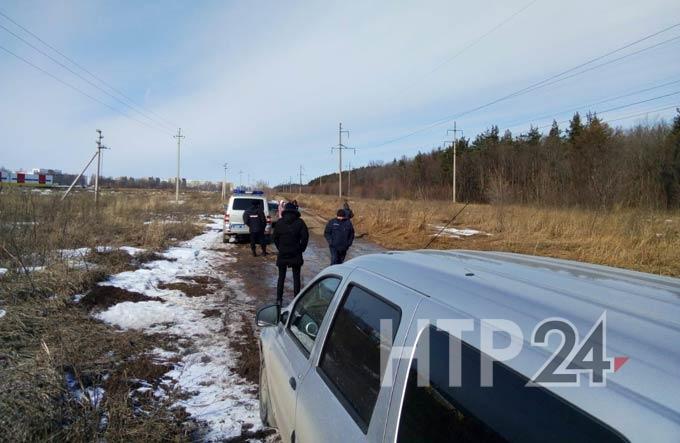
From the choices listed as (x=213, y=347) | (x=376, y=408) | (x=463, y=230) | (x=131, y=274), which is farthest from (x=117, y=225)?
(x=376, y=408)

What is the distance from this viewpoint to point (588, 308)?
1.31 meters

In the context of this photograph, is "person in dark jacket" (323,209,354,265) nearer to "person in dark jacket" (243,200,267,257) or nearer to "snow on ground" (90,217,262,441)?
"snow on ground" (90,217,262,441)

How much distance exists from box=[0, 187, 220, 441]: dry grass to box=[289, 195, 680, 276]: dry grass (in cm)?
1059

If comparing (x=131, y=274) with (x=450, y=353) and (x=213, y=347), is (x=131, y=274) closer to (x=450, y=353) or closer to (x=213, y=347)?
(x=213, y=347)

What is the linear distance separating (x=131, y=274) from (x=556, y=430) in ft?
33.1

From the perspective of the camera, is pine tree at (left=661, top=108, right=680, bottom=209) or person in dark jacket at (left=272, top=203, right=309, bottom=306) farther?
pine tree at (left=661, top=108, right=680, bottom=209)

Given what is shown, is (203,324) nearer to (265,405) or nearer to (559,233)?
(265,405)

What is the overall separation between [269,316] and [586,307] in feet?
8.65

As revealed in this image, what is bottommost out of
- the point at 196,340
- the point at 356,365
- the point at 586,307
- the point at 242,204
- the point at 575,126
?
the point at 196,340

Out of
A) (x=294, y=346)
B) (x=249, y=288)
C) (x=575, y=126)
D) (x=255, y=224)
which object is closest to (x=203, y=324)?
(x=249, y=288)

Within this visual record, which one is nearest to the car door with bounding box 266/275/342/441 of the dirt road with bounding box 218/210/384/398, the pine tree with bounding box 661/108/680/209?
the dirt road with bounding box 218/210/384/398

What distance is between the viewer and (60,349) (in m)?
4.51

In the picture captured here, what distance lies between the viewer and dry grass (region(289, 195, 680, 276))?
10.9m

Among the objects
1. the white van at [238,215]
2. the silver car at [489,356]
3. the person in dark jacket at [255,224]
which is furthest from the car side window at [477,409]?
the white van at [238,215]
